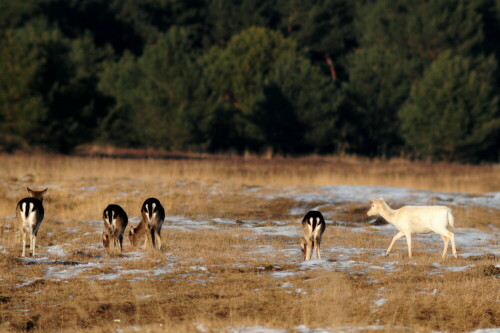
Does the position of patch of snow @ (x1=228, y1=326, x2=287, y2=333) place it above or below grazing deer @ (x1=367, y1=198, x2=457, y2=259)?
below

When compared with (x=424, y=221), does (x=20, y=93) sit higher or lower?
higher

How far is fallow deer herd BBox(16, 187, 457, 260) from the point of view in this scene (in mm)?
15812

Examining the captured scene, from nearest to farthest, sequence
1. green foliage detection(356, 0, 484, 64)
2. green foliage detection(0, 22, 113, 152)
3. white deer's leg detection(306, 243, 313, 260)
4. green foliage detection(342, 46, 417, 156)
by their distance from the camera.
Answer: white deer's leg detection(306, 243, 313, 260)
green foliage detection(0, 22, 113, 152)
green foliage detection(342, 46, 417, 156)
green foliage detection(356, 0, 484, 64)

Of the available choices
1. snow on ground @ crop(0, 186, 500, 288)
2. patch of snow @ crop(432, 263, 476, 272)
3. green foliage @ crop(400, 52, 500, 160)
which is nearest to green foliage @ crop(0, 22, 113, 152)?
snow on ground @ crop(0, 186, 500, 288)

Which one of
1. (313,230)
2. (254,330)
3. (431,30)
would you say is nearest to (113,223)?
(313,230)

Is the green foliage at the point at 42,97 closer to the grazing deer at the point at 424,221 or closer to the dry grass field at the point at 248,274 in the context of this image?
the dry grass field at the point at 248,274

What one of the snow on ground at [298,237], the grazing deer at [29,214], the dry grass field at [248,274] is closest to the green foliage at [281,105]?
the snow on ground at [298,237]

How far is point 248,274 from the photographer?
1463cm

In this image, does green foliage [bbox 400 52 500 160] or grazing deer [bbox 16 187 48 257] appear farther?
green foliage [bbox 400 52 500 160]

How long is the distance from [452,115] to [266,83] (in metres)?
14.5

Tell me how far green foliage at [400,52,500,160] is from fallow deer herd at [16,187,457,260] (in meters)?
43.2

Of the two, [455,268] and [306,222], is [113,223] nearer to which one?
[306,222]

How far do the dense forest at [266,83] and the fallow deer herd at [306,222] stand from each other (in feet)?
103

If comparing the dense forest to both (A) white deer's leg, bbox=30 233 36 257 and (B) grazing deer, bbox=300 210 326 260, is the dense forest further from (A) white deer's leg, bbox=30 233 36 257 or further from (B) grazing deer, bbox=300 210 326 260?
(B) grazing deer, bbox=300 210 326 260
